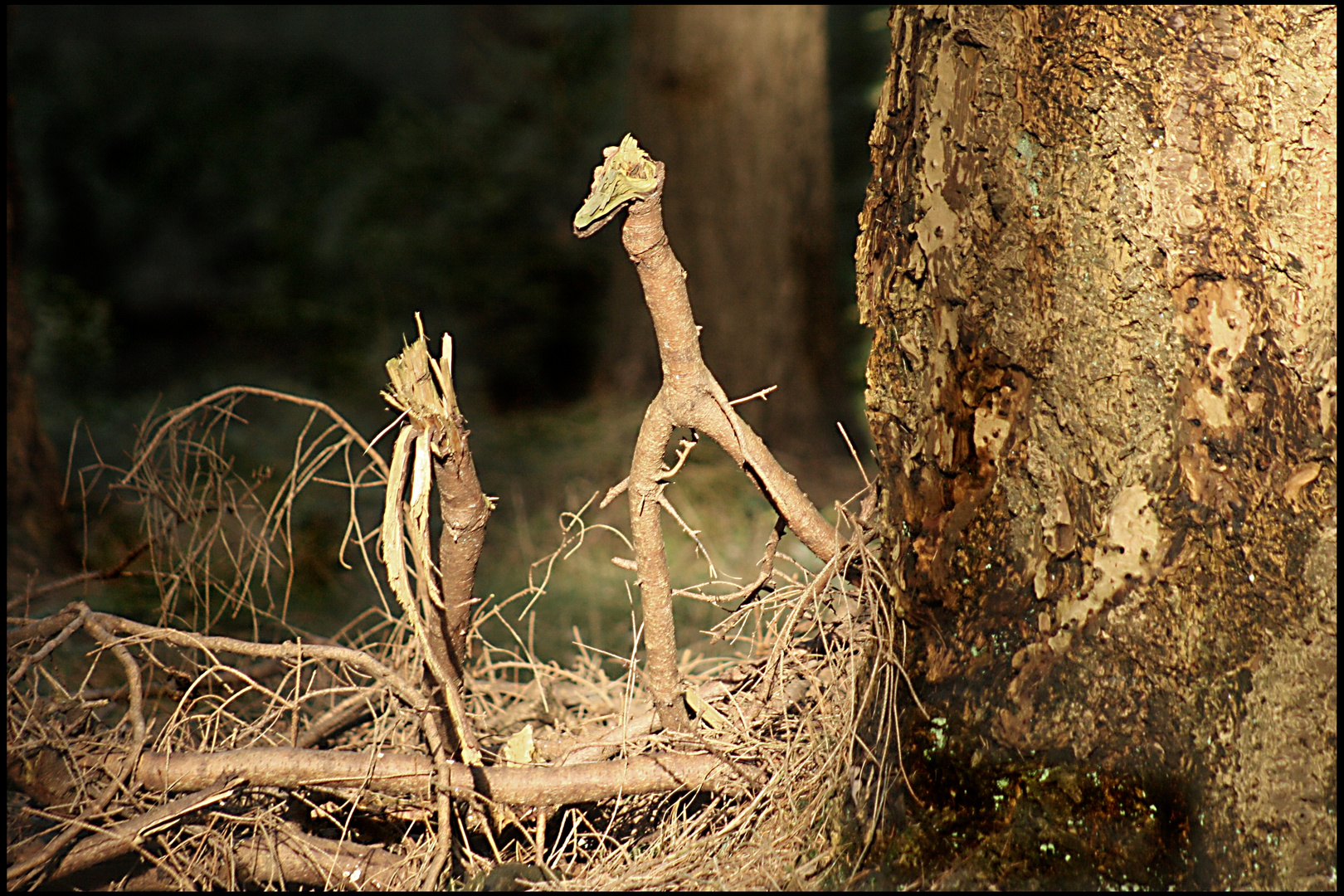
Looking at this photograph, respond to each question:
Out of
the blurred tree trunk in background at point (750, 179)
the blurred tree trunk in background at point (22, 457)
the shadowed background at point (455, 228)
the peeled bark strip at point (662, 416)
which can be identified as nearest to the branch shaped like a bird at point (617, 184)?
the peeled bark strip at point (662, 416)

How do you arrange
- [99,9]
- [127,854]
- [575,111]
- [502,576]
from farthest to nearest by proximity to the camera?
[99,9]
[575,111]
[502,576]
[127,854]

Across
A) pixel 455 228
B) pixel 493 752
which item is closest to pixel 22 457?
pixel 493 752

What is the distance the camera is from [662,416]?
1472 mm

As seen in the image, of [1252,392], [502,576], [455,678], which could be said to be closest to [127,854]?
[455,678]

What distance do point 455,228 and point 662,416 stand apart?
5443mm

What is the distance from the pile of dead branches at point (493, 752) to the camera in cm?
139

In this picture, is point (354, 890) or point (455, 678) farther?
point (455, 678)

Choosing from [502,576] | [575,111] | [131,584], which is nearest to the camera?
[131,584]

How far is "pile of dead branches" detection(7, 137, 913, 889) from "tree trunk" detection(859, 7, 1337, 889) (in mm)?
192

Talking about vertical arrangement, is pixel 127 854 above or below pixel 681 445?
below

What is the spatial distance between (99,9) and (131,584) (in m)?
7.99

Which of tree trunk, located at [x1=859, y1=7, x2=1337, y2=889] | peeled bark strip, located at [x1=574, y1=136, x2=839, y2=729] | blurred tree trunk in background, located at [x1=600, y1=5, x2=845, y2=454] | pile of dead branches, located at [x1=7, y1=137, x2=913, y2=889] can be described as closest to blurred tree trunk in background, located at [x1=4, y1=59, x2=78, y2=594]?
pile of dead branches, located at [x1=7, y1=137, x2=913, y2=889]

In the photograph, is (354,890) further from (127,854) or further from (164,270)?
(164,270)

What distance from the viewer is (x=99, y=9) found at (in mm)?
8523
